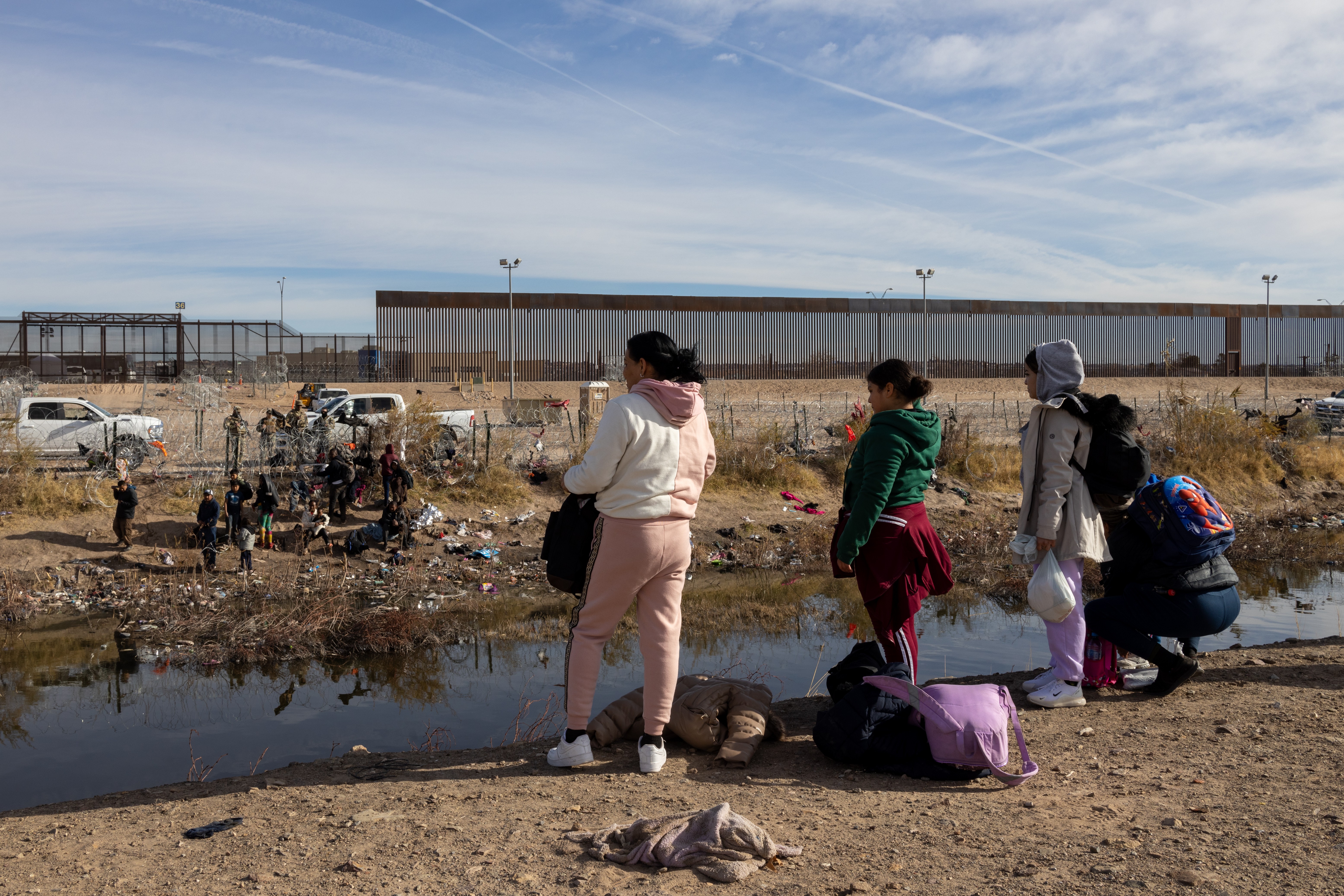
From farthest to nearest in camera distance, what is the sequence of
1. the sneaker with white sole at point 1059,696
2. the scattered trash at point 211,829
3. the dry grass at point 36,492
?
the dry grass at point 36,492 → the sneaker with white sole at point 1059,696 → the scattered trash at point 211,829

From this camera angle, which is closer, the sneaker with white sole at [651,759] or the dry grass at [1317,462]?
the sneaker with white sole at [651,759]

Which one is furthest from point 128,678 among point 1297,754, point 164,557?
point 1297,754

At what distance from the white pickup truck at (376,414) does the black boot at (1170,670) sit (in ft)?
45.1

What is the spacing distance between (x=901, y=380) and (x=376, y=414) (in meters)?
14.8

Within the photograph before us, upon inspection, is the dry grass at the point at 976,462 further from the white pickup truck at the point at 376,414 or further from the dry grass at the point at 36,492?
the dry grass at the point at 36,492

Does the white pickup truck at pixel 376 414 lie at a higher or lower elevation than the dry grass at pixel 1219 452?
higher

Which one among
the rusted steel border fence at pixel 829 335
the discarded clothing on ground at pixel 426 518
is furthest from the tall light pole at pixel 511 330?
the discarded clothing on ground at pixel 426 518

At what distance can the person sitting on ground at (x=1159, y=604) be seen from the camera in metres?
4.89

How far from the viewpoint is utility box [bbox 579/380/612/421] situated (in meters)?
25.6

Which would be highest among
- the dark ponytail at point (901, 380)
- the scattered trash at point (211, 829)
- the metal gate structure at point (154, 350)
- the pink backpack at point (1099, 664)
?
the metal gate structure at point (154, 350)

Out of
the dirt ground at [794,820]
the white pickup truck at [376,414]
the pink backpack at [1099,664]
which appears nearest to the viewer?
the dirt ground at [794,820]

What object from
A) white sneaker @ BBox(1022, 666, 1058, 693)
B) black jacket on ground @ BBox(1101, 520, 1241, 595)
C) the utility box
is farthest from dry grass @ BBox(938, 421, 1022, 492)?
black jacket on ground @ BBox(1101, 520, 1241, 595)

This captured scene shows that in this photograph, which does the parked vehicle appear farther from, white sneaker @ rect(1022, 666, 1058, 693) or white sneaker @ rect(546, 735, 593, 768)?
white sneaker @ rect(546, 735, 593, 768)

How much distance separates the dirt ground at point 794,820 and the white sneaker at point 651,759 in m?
0.08
